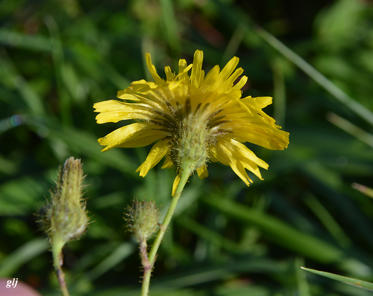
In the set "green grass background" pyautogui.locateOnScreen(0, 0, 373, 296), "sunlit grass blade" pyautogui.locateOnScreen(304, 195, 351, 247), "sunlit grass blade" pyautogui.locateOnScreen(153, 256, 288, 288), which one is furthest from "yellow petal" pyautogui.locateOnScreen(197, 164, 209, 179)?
"sunlit grass blade" pyautogui.locateOnScreen(304, 195, 351, 247)

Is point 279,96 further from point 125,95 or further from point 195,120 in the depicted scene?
point 125,95

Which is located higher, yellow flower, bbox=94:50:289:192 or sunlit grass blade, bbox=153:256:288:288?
yellow flower, bbox=94:50:289:192

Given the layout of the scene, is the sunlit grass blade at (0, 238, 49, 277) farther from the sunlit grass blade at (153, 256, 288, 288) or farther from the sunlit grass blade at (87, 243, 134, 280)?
the sunlit grass blade at (153, 256, 288, 288)

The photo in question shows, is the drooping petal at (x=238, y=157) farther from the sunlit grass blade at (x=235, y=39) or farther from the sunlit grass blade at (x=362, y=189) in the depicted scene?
the sunlit grass blade at (x=235, y=39)

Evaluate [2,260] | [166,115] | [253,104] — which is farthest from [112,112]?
[2,260]

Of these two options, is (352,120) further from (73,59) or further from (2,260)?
(2,260)

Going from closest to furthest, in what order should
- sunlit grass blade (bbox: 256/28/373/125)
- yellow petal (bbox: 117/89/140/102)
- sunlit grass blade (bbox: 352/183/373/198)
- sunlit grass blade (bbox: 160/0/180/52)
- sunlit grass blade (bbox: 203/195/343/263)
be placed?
1. yellow petal (bbox: 117/89/140/102)
2. sunlit grass blade (bbox: 352/183/373/198)
3. sunlit grass blade (bbox: 256/28/373/125)
4. sunlit grass blade (bbox: 203/195/343/263)
5. sunlit grass blade (bbox: 160/0/180/52)

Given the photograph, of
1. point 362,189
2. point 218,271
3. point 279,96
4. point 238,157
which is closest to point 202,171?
point 238,157

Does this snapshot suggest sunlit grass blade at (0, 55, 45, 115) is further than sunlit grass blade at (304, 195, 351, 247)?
Yes

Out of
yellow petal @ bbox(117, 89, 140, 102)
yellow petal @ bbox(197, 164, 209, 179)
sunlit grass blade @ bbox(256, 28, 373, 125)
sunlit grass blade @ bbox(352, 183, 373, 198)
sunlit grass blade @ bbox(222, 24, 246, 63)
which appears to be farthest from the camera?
sunlit grass blade @ bbox(222, 24, 246, 63)
